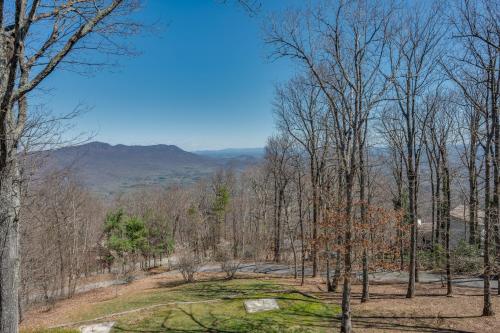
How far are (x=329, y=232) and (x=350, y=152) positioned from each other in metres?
2.68

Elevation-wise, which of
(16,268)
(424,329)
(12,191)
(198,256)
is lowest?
(198,256)

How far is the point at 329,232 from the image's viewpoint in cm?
930

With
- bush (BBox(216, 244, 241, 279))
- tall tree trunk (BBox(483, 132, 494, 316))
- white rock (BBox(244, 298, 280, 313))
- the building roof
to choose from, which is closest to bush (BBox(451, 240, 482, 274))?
tall tree trunk (BBox(483, 132, 494, 316))

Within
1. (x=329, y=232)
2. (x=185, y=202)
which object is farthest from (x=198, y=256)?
(x=185, y=202)

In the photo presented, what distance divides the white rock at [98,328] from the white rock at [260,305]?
4955 mm

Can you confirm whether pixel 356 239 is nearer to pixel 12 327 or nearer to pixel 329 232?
pixel 329 232

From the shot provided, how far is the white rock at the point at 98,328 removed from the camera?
10.1m

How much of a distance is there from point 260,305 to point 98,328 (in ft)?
19.4

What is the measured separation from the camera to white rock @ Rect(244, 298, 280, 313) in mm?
11445

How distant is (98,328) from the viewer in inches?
409

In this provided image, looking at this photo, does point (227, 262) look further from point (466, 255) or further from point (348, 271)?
point (466, 255)

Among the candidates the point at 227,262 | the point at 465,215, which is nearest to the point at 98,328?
the point at 227,262

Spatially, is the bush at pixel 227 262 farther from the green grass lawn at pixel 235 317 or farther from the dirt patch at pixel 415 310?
the green grass lawn at pixel 235 317

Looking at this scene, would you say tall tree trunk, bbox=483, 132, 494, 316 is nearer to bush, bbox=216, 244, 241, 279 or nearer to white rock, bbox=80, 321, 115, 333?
white rock, bbox=80, 321, 115, 333
